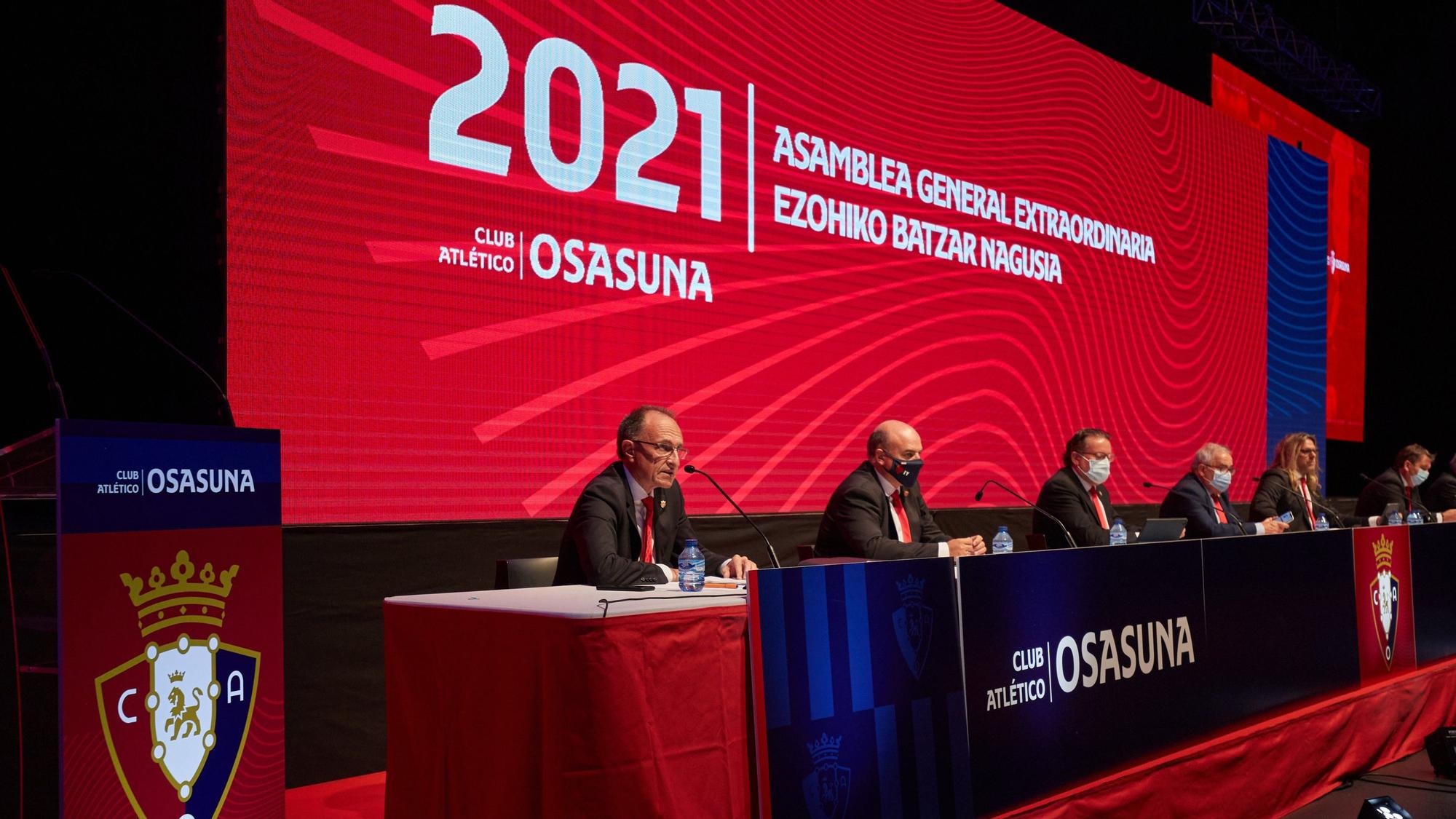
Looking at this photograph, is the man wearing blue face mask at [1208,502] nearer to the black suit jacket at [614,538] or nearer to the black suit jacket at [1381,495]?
the black suit jacket at [1381,495]

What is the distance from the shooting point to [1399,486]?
7145 millimetres

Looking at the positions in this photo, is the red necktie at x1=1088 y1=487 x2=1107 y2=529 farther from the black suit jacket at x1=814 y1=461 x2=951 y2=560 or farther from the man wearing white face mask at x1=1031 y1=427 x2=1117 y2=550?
the black suit jacket at x1=814 y1=461 x2=951 y2=560

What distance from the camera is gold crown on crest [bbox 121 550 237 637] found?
81.6 inches

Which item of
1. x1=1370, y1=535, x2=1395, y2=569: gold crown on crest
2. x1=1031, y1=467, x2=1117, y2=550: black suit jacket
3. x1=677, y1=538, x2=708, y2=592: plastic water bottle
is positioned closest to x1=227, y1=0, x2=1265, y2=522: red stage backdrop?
x1=1031, y1=467, x2=1117, y2=550: black suit jacket

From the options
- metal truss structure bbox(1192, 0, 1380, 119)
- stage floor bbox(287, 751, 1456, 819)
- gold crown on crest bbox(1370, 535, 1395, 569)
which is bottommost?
stage floor bbox(287, 751, 1456, 819)

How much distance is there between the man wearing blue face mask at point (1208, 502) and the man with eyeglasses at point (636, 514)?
114 inches

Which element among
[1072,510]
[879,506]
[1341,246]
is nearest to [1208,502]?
[1072,510]

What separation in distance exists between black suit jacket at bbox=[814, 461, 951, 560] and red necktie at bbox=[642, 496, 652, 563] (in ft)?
2.59

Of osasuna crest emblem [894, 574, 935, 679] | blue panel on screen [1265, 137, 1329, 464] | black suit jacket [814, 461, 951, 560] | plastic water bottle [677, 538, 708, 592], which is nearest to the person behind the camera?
osasuna crest emblem [894, 574, 935, 679]

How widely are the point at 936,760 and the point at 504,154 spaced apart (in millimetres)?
2717

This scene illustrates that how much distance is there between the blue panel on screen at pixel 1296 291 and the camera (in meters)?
8.99

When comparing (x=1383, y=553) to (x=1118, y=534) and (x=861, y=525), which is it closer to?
(x=1118, y=534)

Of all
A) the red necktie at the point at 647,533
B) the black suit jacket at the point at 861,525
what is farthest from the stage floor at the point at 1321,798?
the black suit jacket at the point at 861,525

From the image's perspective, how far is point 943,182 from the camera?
20.0 ft
